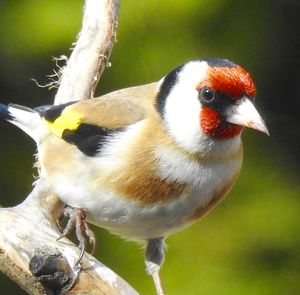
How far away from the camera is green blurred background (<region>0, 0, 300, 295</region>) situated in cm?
409

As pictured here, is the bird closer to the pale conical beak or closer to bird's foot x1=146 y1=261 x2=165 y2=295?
the pale conical beak

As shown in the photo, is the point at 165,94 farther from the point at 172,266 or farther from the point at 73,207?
the point at 172,266

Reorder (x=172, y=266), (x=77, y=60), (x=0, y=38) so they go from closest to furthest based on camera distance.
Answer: (x=77, y=60), (x=172, y=266), (x=0, y=38)

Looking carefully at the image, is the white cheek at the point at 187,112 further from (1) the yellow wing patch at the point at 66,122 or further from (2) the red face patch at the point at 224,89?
(1) the yellow wing patch at the point at 66,122

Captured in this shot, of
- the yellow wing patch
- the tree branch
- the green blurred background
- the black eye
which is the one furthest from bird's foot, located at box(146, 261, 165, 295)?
the green blurred background

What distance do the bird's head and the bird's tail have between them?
48 cm

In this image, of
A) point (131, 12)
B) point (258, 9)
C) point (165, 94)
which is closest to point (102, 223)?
point (165, 94)

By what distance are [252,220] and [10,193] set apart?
99cm

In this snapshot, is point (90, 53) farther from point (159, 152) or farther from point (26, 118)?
point (159, 152)

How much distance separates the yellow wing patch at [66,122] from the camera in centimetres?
304

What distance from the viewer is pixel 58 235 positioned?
2844mm

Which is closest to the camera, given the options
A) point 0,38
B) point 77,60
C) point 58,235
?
point 58,235

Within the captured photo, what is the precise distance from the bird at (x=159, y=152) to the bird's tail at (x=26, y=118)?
251mm

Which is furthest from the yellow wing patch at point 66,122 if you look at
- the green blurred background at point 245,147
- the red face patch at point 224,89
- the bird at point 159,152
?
the green blurred background at point 245,147
